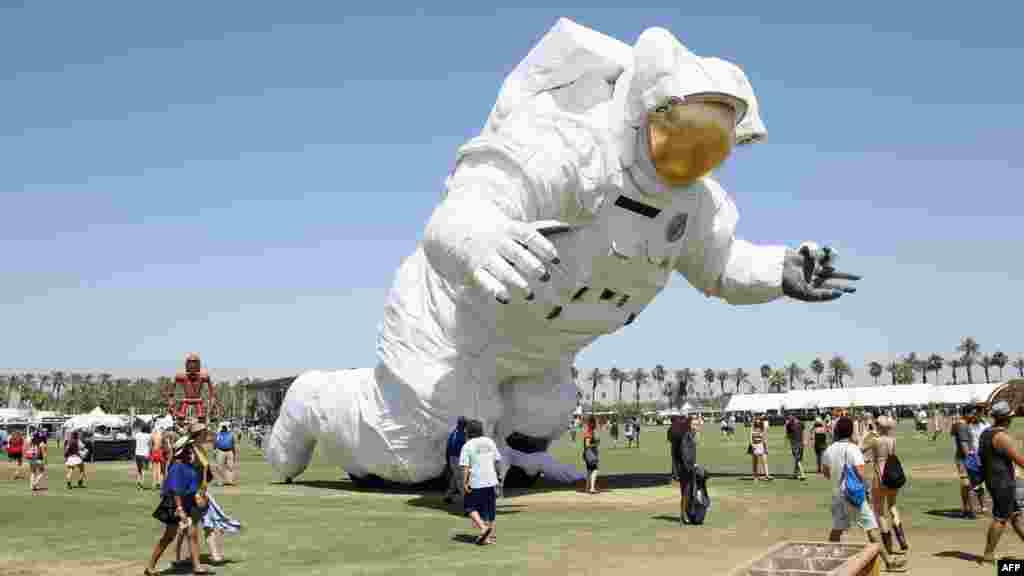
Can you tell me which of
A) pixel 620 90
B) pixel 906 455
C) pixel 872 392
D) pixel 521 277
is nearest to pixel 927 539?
pixel 521 277

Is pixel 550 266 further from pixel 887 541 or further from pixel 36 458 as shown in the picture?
pixel 36 458

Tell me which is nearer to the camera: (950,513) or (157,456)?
(950,513)

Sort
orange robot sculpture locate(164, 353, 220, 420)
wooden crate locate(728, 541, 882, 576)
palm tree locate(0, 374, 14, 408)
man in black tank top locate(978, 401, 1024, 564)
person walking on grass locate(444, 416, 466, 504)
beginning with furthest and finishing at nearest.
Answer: palm tree locate(0, 374, 14, 408) → orange robot sculpture locate(164, 353, 220, 420) → person walking on grass locate(444, 416, 466, 504) → man in black tank top locate(978, 401, 1024, 564) → wooden crate locate(728, 541, 882, 576)

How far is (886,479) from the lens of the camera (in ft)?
26.9

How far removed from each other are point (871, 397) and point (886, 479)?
207ft

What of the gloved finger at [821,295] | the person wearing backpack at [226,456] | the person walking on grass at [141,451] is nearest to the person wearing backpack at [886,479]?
the gloved finger at [821,295]

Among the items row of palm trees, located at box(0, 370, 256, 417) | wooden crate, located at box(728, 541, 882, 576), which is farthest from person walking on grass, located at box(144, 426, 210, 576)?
row of palm trees, located at box(0, 370, 256, 417)

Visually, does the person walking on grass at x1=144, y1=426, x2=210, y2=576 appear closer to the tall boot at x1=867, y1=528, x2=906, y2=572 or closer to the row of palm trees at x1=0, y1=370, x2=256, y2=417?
the tall boot at x1=867, y1=528, x2=906, y2=572

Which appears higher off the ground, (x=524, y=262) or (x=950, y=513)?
(x=524, y=262)

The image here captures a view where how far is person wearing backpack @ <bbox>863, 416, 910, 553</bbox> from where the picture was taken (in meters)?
8.06

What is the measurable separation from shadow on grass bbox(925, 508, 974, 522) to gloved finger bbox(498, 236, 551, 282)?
5.69 metres

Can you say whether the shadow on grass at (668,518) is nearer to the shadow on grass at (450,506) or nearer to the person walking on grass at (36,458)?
the shadow on grass at (450,506)

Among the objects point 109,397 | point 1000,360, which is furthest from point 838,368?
point 109,397

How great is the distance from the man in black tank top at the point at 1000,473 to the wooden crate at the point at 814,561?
288 centimetres
